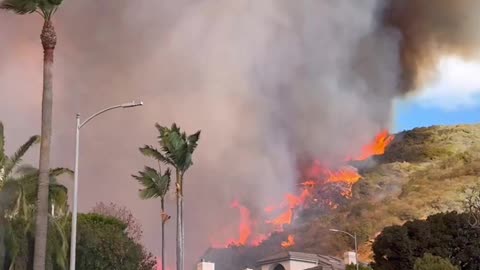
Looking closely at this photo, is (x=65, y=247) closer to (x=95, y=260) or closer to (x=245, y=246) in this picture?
(x=95, y=260)

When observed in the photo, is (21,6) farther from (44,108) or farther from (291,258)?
(291,258)

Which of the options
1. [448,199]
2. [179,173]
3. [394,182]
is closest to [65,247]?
[179,173]

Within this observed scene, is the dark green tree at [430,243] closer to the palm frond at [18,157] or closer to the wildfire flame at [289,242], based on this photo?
the palm frond at [18,157]

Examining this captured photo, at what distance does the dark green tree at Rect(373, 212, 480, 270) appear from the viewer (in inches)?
2527

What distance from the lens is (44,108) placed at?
908 inches

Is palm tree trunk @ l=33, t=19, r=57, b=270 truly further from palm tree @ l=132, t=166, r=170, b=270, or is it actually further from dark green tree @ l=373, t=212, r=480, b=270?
dark green tree @ l=373, t=212, r=480, b=270

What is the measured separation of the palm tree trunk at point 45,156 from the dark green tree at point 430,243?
159 ft

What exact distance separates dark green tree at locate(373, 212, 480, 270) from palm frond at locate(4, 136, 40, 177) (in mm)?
41028

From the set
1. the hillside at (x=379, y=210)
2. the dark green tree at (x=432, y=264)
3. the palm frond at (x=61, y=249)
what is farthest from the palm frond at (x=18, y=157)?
the hillside at (x=379, y=210)

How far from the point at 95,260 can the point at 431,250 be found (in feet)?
110

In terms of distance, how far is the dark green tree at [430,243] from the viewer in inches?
2527

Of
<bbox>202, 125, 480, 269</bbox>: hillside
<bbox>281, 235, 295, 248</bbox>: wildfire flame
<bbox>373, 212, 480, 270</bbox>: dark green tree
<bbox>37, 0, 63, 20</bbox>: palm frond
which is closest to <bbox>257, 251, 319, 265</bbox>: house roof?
<bbox>373, 212, 480, 270</bbox>: dark green tree

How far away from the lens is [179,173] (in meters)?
35.9

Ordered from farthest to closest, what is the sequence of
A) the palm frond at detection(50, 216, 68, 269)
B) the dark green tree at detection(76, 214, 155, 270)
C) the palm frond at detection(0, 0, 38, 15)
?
the dark green tree at detection(76, 214, 155, 270), the palm frond at detection(50, 216, 68, 269), the palm frond at detection(0, 0, 38, 15)
